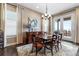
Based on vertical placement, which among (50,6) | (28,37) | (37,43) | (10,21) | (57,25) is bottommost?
(37,43)

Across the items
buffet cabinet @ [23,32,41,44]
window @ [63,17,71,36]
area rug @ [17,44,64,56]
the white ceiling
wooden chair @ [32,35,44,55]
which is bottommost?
area rug @ [17,44,64,56]

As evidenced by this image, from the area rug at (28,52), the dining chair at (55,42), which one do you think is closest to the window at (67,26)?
the dining chair at (55,42)

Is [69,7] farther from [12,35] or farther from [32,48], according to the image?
[12,35]

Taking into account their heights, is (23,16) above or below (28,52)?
above

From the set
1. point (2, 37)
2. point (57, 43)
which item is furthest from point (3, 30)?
point (57, 43)

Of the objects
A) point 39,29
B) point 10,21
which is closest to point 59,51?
point 39,29

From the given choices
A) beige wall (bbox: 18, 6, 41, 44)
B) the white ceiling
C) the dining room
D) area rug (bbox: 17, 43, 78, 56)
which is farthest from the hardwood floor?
the white ceiling

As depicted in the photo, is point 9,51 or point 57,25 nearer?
point 9,51

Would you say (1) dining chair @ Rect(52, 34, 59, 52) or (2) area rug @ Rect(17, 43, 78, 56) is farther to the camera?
(1) dining chair @ Rect(52, 34, 59, 52)

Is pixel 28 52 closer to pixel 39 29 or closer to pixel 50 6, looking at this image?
pixel 39 29

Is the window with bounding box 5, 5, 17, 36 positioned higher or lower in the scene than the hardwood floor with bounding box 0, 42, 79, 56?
higher

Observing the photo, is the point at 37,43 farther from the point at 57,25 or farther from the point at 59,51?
the point at 57,25

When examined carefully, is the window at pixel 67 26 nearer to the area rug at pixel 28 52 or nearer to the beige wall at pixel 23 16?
the area rug at pixel 28 52

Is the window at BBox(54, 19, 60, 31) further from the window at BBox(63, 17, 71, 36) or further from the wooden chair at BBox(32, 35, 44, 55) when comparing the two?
the wooden chair at BBox(32, 35, 44, 55)
